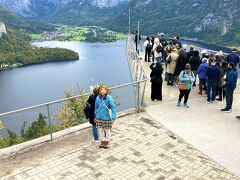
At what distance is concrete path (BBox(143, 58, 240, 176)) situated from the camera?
851cm

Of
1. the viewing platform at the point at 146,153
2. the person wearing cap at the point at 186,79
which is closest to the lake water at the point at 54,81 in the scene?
the person wearing cap at the point at 186,79

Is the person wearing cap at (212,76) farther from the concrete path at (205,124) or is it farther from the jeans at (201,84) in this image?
the jeans at (201,84)

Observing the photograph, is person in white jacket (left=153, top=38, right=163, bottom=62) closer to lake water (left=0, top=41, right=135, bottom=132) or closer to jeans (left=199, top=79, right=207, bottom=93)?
jeans (left=199, top=79, right=207, bottom=93)

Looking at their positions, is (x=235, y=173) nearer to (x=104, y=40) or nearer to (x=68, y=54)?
(x=68, y=54)

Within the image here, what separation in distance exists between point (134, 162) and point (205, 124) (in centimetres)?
327

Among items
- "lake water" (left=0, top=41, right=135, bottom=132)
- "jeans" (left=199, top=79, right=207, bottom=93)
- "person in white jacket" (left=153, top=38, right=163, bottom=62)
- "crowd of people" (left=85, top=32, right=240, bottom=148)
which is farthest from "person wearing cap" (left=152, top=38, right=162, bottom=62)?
"lake water" (left=0, top=41, right=135, bottom=132)

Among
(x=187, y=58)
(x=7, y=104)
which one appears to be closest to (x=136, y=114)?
(x=187, y=58)

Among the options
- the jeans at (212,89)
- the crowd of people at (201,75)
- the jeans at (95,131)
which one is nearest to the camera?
the jeans at (95,131)

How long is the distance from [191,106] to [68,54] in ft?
404

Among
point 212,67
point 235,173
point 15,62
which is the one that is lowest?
→ point 15,62

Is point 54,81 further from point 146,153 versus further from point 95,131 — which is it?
point 146,153

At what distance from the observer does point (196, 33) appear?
19338 centimetres

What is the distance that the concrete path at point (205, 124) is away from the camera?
8.51m

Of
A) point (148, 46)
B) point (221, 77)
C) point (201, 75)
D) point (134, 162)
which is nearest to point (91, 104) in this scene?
point (134, 162)
